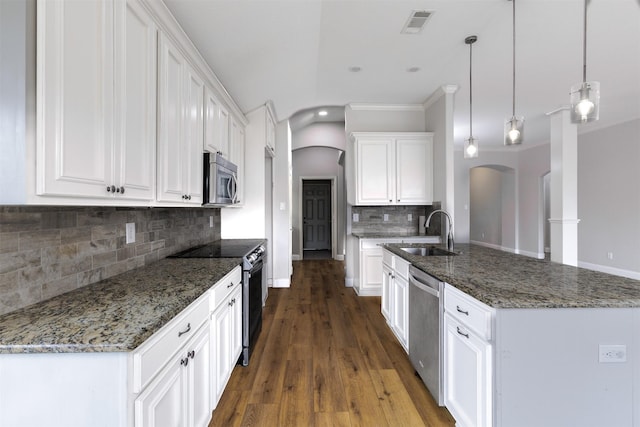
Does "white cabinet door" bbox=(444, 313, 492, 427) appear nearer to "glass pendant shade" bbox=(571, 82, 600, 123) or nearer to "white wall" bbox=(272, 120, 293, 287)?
"glass pendant shade" bbox=(571, 82, 600, 123)

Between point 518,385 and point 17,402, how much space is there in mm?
1789

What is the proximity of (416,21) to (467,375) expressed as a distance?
8.54ft

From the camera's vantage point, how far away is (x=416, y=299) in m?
2.17

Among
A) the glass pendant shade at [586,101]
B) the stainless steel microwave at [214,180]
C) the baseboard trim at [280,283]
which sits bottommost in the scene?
the baseboard trim at [280,283]

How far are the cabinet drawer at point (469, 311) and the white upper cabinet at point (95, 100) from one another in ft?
5.46

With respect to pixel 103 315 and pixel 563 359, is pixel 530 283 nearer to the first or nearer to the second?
pixel 563 359

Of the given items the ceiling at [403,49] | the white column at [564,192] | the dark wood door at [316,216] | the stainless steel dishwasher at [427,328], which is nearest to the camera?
the stainless steel dishwasher at [427,328]

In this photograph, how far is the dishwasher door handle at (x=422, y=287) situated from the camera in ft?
6.10

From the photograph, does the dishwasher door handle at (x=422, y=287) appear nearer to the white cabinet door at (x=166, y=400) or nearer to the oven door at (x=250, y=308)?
the oven door at (x=250, y=308)

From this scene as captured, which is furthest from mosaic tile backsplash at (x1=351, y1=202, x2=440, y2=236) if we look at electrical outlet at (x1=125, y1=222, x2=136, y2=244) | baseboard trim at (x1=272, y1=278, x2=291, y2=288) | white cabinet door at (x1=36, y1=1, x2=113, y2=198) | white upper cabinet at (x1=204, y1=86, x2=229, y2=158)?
white cabinet door at (x1=36, y1=1, x2=113, y2=198)

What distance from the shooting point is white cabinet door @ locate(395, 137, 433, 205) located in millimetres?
4336

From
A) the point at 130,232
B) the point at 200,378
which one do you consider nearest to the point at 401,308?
the point at 200,378

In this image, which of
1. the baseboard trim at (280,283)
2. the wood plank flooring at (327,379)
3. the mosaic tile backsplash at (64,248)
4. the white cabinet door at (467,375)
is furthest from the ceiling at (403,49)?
the baseboard trim at (280,283)

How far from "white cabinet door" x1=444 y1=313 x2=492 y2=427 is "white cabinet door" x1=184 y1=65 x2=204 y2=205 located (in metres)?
1.80
